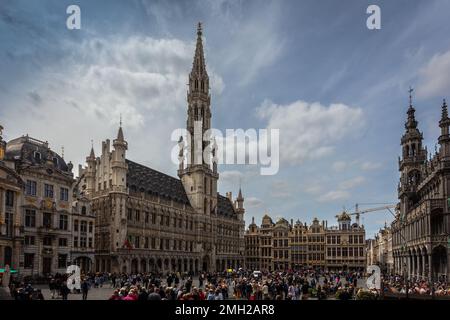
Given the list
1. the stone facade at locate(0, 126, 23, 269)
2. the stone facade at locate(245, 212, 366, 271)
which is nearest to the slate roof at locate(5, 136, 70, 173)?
the stone facade at locate(0, 126, 23, 269)

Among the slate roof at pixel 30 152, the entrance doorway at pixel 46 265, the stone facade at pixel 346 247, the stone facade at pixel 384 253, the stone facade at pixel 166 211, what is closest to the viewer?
the slate roof at pixel 30 152

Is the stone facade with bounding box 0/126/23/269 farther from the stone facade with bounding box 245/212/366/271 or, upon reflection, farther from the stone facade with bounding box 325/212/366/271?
the stone facade with bounding box 325/212/366/271

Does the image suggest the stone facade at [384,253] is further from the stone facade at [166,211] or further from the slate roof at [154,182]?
the slate roof at [154,182]

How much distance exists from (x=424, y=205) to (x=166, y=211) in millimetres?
41835

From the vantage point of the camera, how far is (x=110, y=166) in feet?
208

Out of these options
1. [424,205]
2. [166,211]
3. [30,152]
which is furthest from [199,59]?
[424,205]

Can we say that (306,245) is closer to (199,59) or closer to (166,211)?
(166,211)

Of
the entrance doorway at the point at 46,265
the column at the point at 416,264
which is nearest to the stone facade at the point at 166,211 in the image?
the entrance doorway at the point at 46,265

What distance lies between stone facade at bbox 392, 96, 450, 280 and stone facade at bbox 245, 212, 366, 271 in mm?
34241

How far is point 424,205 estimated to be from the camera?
45562mm

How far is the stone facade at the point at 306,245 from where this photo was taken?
10256 cm

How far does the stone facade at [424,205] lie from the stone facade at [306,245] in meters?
34.2
